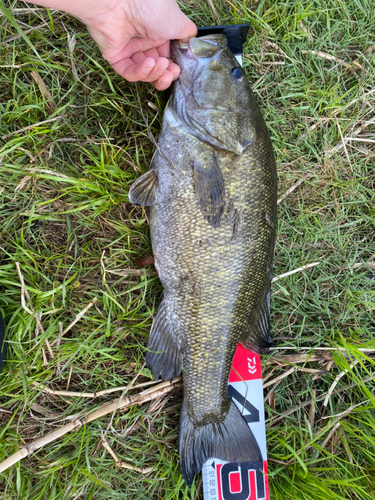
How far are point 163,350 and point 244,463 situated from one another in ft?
3.23

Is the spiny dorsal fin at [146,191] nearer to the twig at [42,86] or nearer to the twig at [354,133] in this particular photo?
the twig at [42,86]

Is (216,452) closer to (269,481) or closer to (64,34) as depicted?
(269,481)

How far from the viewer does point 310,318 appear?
8.43 feet

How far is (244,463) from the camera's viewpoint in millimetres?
2307

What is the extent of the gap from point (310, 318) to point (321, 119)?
1.48 metres

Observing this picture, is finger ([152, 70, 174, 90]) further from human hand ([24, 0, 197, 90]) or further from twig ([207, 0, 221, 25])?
twig ([207, 0, 221, 25])

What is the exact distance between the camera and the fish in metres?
1.92

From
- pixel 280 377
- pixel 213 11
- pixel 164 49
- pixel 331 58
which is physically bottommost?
pixel 280 377

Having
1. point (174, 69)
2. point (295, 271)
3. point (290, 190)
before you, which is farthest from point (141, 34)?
point (295, 271)

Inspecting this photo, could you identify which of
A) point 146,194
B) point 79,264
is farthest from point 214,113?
point 79,264

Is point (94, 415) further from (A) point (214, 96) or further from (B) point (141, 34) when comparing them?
(B) point (141, 34)

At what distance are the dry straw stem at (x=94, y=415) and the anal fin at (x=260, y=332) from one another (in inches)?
22.1

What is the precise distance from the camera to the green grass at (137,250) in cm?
→ 216

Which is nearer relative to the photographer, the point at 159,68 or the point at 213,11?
the point at 159,68
